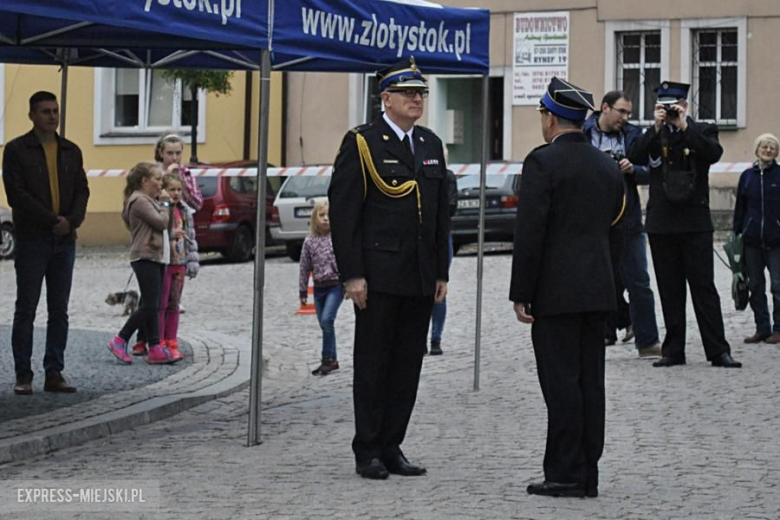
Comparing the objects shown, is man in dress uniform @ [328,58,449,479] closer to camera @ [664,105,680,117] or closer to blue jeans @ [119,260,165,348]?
Answer: camera @ [664,105,680,117]

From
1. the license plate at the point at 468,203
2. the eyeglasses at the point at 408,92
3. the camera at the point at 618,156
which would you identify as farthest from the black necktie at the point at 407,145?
the license plate at the point at 468,203

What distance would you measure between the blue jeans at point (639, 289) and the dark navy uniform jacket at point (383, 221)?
4.97 m

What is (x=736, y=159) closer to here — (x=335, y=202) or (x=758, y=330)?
(x=758, y=330)

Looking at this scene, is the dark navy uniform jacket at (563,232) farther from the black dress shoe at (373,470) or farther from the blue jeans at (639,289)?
the blue jeans at (639,289)

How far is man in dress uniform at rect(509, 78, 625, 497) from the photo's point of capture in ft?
25.6

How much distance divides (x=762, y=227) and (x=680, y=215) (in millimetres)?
2130

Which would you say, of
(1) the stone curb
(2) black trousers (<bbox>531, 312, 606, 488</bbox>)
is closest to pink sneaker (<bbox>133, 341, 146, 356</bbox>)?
(1) the stone curb

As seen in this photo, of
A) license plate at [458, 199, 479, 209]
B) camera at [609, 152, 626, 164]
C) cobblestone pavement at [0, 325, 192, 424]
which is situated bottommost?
cobblestone pavement at [0, 325, 192, 424]

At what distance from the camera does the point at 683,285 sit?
12719mm

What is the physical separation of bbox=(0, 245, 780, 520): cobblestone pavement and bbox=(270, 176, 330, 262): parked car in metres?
12.2

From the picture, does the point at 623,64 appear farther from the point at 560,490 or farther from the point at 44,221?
the point at 560,490

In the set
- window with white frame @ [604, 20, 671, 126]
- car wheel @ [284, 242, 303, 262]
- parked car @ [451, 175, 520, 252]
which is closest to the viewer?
parked car @ [451, 175, 520, 252]

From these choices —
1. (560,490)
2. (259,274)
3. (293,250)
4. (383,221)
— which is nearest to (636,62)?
(293,250)

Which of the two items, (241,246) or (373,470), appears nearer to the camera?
(373,470)
